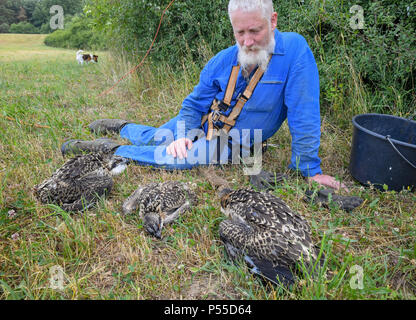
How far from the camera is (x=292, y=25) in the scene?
502 cm

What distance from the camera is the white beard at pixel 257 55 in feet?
11.0

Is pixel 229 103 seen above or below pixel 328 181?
above

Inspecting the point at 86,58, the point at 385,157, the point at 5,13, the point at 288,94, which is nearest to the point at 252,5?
the point at 288,94

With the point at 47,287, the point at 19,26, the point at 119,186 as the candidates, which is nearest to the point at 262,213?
the point at 47,287

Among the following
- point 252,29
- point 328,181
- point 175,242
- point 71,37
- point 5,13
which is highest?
point 5,13

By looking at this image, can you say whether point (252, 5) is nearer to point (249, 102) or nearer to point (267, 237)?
point (249, 102)

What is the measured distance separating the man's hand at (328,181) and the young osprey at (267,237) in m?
1.21

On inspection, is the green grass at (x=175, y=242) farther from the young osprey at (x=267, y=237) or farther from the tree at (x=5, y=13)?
the tree at (x=5, y=13)

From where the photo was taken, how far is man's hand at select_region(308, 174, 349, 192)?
348cm

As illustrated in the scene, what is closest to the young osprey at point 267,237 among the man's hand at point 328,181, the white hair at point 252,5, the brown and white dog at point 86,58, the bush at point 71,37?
the man's hand at point 328,181

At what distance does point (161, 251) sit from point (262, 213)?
0.98 meters

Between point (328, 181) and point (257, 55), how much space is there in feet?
5.74

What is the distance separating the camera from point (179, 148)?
3.91 m
